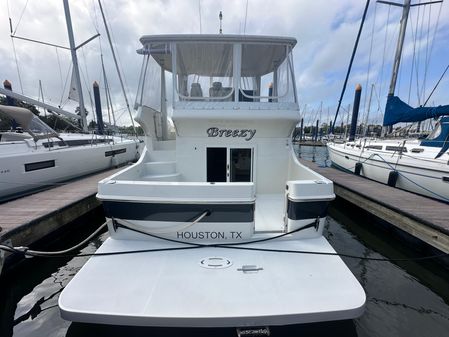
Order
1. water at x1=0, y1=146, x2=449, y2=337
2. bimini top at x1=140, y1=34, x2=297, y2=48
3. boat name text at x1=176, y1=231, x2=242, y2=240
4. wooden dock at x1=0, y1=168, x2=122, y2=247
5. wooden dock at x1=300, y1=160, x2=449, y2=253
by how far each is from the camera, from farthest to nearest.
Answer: wooden dock at x1=300, y1=160, x2=449, y2=253 → bimini top at x1=140, y1=34, x2=297, y2=48 → wooden dock at x1=0, y1=168, x2=122, y2=247 → boat name text at x1=176, y1=231, x2=242, y2=240 → water at x1=0, y1=146, x2=449, y2=337

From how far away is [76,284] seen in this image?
2.40 m

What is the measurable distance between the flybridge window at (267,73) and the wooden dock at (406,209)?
329 cm

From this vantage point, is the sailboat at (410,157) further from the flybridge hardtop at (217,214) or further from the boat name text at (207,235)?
the boat name text at (207,235)

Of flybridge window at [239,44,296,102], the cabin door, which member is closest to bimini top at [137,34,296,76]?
flybridge window at [239,44,296,102]

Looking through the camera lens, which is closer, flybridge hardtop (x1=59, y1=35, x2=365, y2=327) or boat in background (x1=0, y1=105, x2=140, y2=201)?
flybridge hardtop (x1=59, y1=35, x2=365, y2=327)

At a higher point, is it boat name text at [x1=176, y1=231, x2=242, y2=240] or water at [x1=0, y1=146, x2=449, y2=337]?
boat name text at [x1=176, y1=231, x2=242, y2=240]

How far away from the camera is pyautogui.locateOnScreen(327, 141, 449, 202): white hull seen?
22.2ft

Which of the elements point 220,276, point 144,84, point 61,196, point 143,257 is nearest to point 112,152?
point 61,196

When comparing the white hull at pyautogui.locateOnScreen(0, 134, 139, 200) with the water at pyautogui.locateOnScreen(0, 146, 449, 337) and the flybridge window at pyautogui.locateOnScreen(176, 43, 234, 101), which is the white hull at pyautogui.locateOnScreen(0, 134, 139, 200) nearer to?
the water at pyautogui.locateOnScreen(0, 146, 449, 337)

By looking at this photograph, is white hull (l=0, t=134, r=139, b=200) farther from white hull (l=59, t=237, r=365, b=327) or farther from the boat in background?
white hull (l=59, t=237, r=365, b=327)

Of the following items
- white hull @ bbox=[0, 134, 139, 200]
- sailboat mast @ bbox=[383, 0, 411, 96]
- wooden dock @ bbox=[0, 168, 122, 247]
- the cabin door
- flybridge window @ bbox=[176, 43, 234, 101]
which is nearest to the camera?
wooden dock @ bbox=[0, 168, 122, 247]

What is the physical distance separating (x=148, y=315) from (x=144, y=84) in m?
4.40

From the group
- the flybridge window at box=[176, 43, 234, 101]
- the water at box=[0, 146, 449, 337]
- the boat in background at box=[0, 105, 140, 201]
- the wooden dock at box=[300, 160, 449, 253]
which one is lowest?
the water at box=[0, 146, 449, 337]

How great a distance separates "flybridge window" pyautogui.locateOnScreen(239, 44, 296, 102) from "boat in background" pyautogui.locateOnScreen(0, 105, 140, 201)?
5.86 metres
